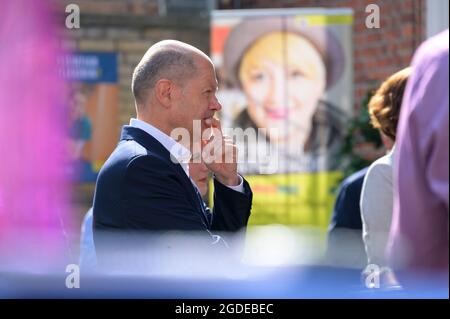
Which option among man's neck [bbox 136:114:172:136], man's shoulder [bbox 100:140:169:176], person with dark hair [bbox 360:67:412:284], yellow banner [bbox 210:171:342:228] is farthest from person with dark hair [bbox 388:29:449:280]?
yellow banner [bbox 210:171:342:228]

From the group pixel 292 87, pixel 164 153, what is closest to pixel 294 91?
pixel 292 87

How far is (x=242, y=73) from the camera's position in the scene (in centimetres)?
691

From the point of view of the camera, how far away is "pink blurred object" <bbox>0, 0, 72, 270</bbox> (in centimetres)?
254

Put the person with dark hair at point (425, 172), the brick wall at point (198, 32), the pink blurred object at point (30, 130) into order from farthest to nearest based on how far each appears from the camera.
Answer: the brick wall at point (198, 32) → the pink blurred object at point (30, 130) → the person with dark hair at point (425, 172)

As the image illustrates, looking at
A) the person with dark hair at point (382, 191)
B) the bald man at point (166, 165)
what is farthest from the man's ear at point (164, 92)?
the person with dark hair at point (382, 191)

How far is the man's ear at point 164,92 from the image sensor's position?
2.81 meters

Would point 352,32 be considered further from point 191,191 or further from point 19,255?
point 19,255

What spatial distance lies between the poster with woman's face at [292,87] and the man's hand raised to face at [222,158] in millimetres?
3934

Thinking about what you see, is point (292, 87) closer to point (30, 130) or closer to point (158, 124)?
point (30, 130)

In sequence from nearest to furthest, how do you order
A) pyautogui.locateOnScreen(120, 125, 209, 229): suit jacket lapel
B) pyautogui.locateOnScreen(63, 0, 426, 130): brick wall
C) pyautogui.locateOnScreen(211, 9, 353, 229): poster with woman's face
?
pyautogui.locateOnScreen(120, 125, 209, 229): suit jacket lapel < pyautogui.locateOnScreen(63, 0, 426, 130): brick wall < pyautogui.locateOnScreen(211, 9, 353, 229): poster with woman's face

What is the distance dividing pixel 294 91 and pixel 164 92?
4066mm

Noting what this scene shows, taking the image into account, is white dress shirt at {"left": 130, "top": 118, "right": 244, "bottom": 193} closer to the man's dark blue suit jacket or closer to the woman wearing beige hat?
the man's dark blue suit jacket

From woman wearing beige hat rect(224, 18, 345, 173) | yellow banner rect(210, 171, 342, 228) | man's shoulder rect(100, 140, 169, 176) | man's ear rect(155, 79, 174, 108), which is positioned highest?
man's ear rect(155, 79, 174, 108)

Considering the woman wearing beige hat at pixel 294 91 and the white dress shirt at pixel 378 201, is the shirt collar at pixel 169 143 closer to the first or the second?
the white dress shirt at pixel 378 201
